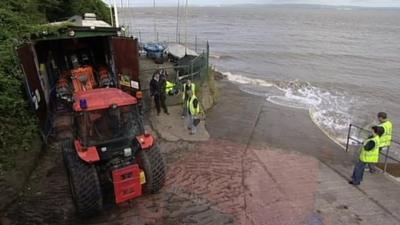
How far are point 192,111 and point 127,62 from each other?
2.84 m

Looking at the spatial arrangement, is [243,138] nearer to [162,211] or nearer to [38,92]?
[162,211]

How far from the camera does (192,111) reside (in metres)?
12.1

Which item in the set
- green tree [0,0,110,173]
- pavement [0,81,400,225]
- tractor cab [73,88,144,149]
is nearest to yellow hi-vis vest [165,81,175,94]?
pavement [0,81,400,225]

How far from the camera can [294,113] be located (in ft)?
54.6

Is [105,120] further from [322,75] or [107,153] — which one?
[322,75]

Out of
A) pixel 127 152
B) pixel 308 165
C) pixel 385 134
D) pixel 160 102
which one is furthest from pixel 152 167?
pixel 160 102

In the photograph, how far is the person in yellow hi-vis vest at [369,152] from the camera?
28.6 ft

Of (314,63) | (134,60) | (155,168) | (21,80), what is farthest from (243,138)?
(314,63)

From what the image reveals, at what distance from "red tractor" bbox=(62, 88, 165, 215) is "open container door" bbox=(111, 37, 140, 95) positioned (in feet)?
16.4

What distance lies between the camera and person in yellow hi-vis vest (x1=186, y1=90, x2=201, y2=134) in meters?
12.0

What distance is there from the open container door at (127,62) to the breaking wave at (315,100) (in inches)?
303

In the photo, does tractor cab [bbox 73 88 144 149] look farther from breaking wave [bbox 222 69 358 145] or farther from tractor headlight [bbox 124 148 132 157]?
breaking wave [bbox 222 69 358 145]

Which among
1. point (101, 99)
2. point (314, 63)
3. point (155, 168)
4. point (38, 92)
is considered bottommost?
point (314, 63)

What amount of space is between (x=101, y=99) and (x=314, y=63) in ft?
108
